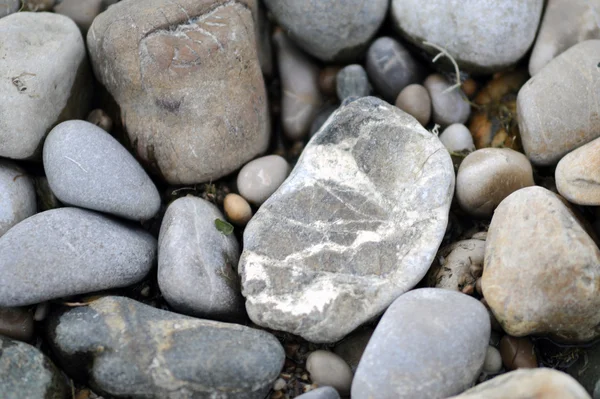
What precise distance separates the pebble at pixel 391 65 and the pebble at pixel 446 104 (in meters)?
0.15

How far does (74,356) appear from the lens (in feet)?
9.00

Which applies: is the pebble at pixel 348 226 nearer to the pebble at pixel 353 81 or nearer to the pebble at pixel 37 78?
the pebble at pixel 353 81

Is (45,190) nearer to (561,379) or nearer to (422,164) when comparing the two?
(422,164)

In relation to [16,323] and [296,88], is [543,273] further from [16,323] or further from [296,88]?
[16,323]

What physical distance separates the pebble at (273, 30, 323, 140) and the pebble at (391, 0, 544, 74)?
2.16 ft

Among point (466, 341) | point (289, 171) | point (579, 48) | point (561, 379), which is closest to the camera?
point (561, 379)

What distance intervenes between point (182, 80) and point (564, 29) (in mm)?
2172

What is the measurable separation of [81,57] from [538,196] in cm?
254

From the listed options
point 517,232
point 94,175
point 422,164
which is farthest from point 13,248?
point 517,232

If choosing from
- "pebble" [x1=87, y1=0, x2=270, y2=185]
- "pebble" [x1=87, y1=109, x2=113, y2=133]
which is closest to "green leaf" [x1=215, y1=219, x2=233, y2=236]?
"pebble" [x1=87, y1=0, x2=270, y2=185]

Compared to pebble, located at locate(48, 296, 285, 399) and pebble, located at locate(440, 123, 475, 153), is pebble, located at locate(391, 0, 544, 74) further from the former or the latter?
pebble, located at locate(48, 296, 285, 399)

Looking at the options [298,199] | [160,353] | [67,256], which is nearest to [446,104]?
[298,199]

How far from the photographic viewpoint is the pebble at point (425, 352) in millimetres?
2518

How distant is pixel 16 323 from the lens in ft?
9.23
